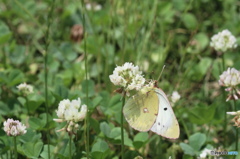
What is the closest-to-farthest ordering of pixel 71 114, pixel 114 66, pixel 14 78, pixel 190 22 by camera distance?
pixel 71 114 → pixel 14 78 → pixel 114 66 → pixel 190 22

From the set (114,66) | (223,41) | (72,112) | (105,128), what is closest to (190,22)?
(114,66)

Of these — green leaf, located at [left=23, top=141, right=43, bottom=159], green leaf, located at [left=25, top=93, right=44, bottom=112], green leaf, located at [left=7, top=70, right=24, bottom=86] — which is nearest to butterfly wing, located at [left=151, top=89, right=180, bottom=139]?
green leaf, located at [left=23, top=141, right=43, bottom=159]

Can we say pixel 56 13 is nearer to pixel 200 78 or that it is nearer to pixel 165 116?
pixel 200 78

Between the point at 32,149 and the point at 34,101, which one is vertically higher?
the point at 34,101

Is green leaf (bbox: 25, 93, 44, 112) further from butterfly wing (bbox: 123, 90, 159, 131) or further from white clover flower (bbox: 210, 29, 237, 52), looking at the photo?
white clover flower (bbox: 210, 29, 237, 52)

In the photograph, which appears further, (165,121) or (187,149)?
(187,149)

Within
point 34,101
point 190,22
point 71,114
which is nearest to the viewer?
point 71,114

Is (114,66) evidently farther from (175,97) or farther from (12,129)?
(12,129)
